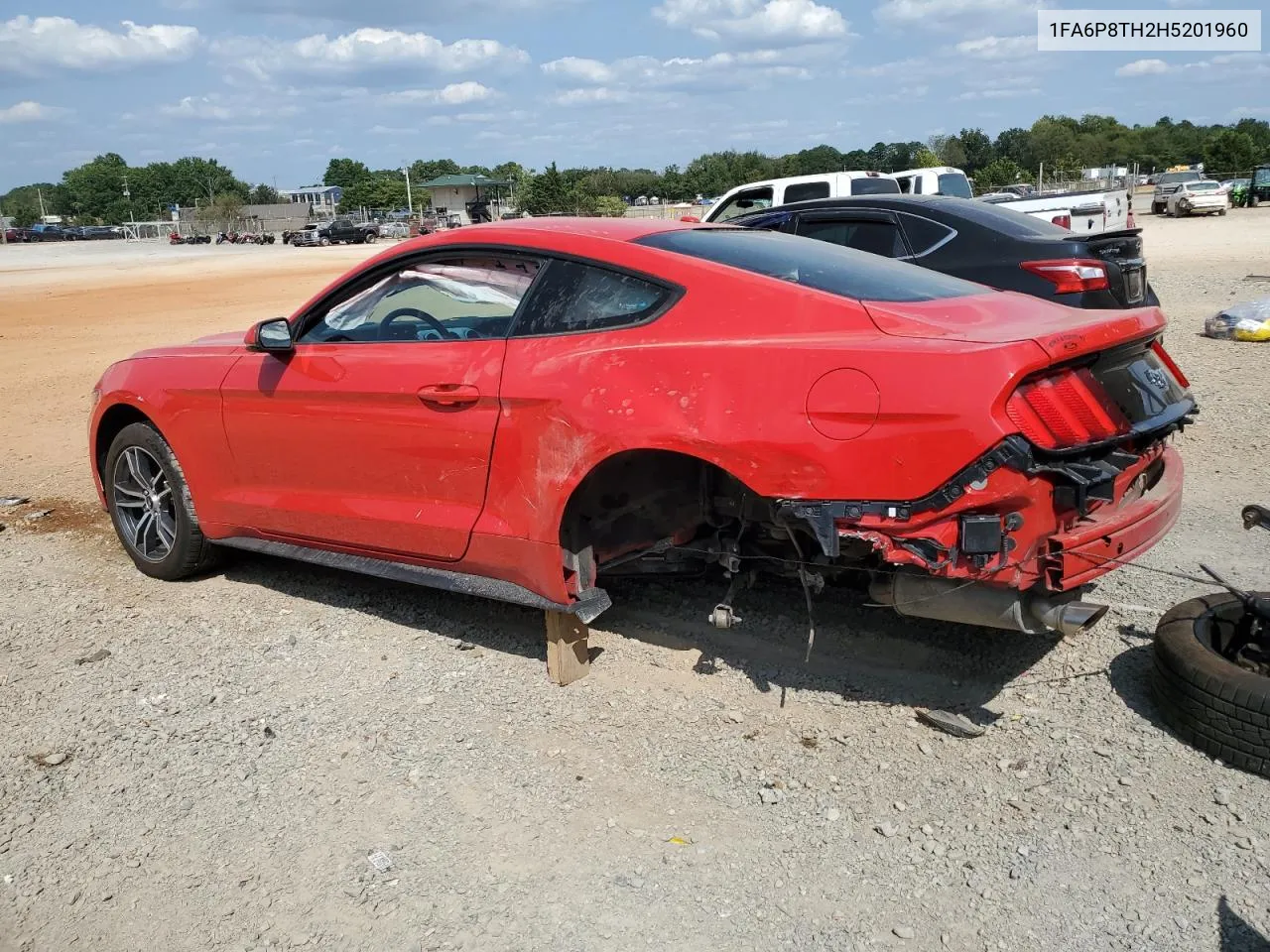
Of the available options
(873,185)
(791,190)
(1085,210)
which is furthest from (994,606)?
(1085,210)

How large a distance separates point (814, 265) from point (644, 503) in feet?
3.51

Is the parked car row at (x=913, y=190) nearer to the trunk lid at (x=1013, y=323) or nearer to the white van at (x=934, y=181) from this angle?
the white van at (x=934, y=181)

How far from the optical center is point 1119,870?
9.30 ft

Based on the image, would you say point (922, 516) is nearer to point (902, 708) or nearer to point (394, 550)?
point (902, 708)

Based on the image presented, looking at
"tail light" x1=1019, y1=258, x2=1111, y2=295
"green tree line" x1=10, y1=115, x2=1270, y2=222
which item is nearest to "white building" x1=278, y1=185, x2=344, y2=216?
"green tree line" x1=10, y1=115, x2=1270, y2=222

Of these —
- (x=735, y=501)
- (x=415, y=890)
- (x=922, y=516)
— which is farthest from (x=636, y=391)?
(x=415, y=890)

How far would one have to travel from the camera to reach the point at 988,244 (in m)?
7.51

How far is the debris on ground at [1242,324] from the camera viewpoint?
9930 mm

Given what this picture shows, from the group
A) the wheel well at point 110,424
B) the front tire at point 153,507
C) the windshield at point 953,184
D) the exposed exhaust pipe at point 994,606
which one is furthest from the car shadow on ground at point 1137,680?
the windshield at point 953,184

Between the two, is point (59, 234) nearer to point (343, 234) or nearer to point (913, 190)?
point (343, 234)

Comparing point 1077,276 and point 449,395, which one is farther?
A: point 1077,276

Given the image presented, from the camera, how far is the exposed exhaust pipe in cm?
325

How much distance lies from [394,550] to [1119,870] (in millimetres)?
2765

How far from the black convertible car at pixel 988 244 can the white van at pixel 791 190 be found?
189 inches
